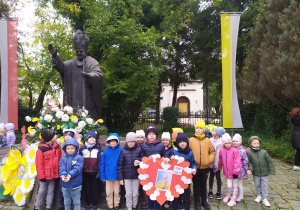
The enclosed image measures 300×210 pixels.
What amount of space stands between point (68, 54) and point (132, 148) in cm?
998

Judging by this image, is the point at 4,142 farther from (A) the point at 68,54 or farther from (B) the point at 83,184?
(A) the point at 68,54

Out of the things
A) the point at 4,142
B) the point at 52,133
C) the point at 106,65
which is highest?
the point at 106,65

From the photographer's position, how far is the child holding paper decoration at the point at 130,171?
4078 mm

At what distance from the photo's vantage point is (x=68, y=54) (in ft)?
41.8

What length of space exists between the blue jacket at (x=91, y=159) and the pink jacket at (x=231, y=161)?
2.29m

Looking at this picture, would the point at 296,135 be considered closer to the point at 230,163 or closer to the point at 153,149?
the point at 230,163

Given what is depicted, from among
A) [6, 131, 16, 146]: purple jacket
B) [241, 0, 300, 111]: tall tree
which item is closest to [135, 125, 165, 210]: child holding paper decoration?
[6, 131, 16, 146]: purple jacket

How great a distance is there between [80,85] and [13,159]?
1898 mm

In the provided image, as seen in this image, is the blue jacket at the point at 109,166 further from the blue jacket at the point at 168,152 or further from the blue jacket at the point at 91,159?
the blue jacket at the point at 168,152

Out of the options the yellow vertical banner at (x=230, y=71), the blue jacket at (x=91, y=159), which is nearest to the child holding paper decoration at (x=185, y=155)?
the blue jacket at (x=91, y=159)

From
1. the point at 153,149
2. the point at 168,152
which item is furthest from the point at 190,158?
the point at 153,149

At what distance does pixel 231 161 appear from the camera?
4508 mm

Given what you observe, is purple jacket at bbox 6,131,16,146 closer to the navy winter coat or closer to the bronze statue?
the bronze statue

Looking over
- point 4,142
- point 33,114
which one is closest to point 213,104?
point 33,114
